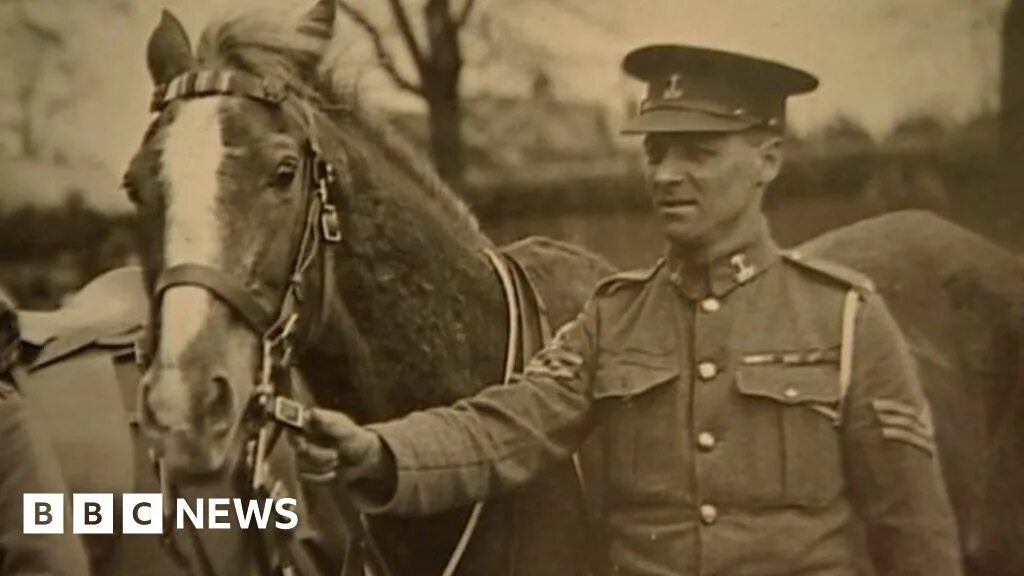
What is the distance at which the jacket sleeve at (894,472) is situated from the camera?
2.38 m

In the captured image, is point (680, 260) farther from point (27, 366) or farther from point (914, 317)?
point (27, 366)

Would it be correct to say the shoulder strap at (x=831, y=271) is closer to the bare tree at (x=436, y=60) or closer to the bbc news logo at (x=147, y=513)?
the bare tree at (x=436, y=60)

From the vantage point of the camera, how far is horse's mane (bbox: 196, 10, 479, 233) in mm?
→ 2479

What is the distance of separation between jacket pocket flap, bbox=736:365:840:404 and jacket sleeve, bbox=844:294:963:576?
0.04m

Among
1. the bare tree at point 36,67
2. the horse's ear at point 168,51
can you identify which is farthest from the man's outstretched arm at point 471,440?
the bare tree at point 36,67

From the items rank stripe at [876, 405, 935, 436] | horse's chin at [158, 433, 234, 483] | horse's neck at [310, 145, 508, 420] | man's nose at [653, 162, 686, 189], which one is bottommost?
horse's chin at [158, 433, 234, 483]

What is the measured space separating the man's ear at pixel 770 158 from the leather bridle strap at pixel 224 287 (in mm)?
853

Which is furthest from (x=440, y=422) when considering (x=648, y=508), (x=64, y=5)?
(x=64, y=5)

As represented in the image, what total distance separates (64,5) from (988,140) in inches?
64.0

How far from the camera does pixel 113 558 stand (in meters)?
2.53

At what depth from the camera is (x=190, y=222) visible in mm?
2365

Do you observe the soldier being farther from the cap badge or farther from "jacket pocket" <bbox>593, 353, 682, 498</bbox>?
the cap badge

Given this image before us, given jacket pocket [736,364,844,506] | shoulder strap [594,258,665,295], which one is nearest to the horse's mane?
shoulder strap [594,258,665,295]

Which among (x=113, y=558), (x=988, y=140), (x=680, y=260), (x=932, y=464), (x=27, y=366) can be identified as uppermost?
(x=988, y=140)
